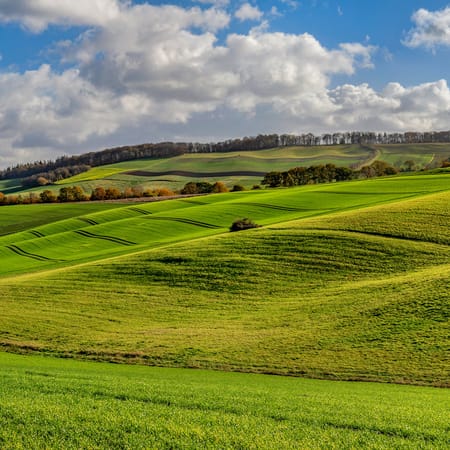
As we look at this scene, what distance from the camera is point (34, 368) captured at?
68.0ft

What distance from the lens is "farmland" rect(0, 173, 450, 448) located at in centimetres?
1180

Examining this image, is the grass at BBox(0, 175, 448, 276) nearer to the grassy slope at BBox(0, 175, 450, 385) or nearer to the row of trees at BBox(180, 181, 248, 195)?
the grassy slope at BBox(0, 175, 450, 385)

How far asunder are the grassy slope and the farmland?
0.43 feet

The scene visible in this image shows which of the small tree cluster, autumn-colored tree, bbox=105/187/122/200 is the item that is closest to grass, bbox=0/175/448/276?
autumn-colored tree, bbox=105/187/122/200

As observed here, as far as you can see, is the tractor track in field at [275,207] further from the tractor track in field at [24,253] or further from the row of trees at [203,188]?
the row of trees at [203,188]

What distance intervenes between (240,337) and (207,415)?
14.9 metres

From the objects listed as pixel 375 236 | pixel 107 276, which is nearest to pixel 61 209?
pixel 107 276

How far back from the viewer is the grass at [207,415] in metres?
10.9

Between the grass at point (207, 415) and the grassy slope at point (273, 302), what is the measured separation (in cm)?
539

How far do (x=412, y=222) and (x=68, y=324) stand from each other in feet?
108

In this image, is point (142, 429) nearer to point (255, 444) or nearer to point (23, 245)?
point (255, 444)

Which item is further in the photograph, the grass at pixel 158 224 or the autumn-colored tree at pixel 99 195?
the autumn-colored tree at pixel 99 195

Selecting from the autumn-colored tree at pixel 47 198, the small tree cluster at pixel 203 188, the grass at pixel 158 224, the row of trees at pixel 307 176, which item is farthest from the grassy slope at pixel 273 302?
the row of trees at pixel 307 176

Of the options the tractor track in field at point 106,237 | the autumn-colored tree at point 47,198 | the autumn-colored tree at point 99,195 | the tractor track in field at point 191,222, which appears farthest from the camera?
the autumn-colored tree at point 47,198
